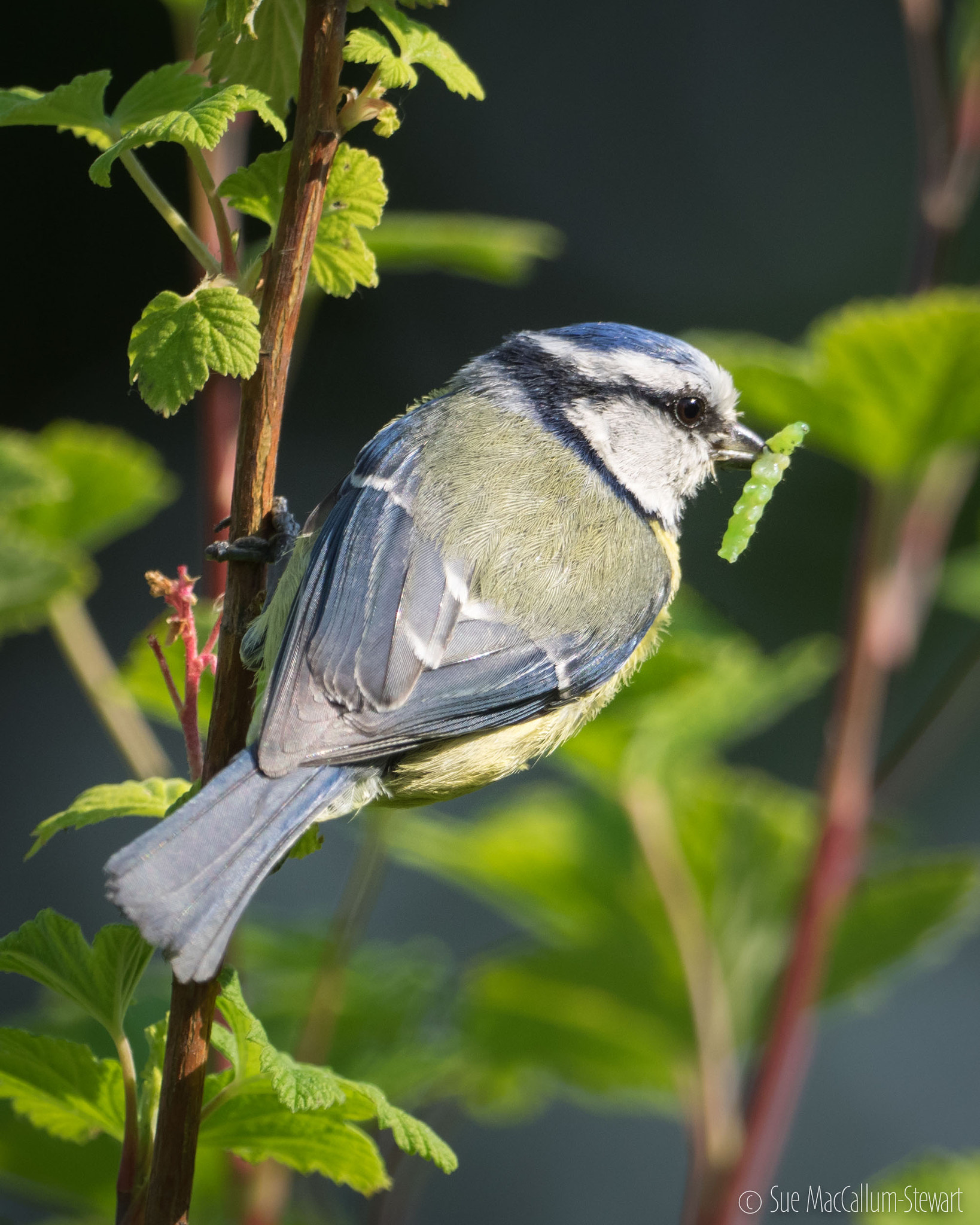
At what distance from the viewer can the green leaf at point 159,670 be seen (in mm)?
914

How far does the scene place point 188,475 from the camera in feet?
12.3

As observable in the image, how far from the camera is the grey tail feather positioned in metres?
0.61

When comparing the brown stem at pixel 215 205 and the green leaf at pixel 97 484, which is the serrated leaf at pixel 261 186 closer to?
the brown stem at pixel 215 205

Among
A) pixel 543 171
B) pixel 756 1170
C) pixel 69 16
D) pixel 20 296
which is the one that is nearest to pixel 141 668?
pixel 756 1170

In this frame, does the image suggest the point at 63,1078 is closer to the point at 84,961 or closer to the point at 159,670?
the point at 84,961

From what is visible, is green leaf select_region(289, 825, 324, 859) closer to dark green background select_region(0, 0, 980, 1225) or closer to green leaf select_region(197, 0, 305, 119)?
green leaf select_region(197, 0, 305, 119)

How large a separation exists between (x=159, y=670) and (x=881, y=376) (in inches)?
28.6

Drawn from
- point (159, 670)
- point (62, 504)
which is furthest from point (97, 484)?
point (159, 670)

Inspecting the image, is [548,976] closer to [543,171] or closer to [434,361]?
[434,361]

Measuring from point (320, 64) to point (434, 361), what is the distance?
3.11m

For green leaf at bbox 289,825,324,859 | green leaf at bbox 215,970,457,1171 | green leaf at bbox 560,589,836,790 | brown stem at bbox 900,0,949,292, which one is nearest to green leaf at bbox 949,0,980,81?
brown stem at bbox 900,0,949,292

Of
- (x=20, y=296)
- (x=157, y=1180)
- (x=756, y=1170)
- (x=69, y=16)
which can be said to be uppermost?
(x=69, y=16)

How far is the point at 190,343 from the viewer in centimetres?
60

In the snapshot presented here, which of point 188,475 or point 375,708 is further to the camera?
point 188,475
